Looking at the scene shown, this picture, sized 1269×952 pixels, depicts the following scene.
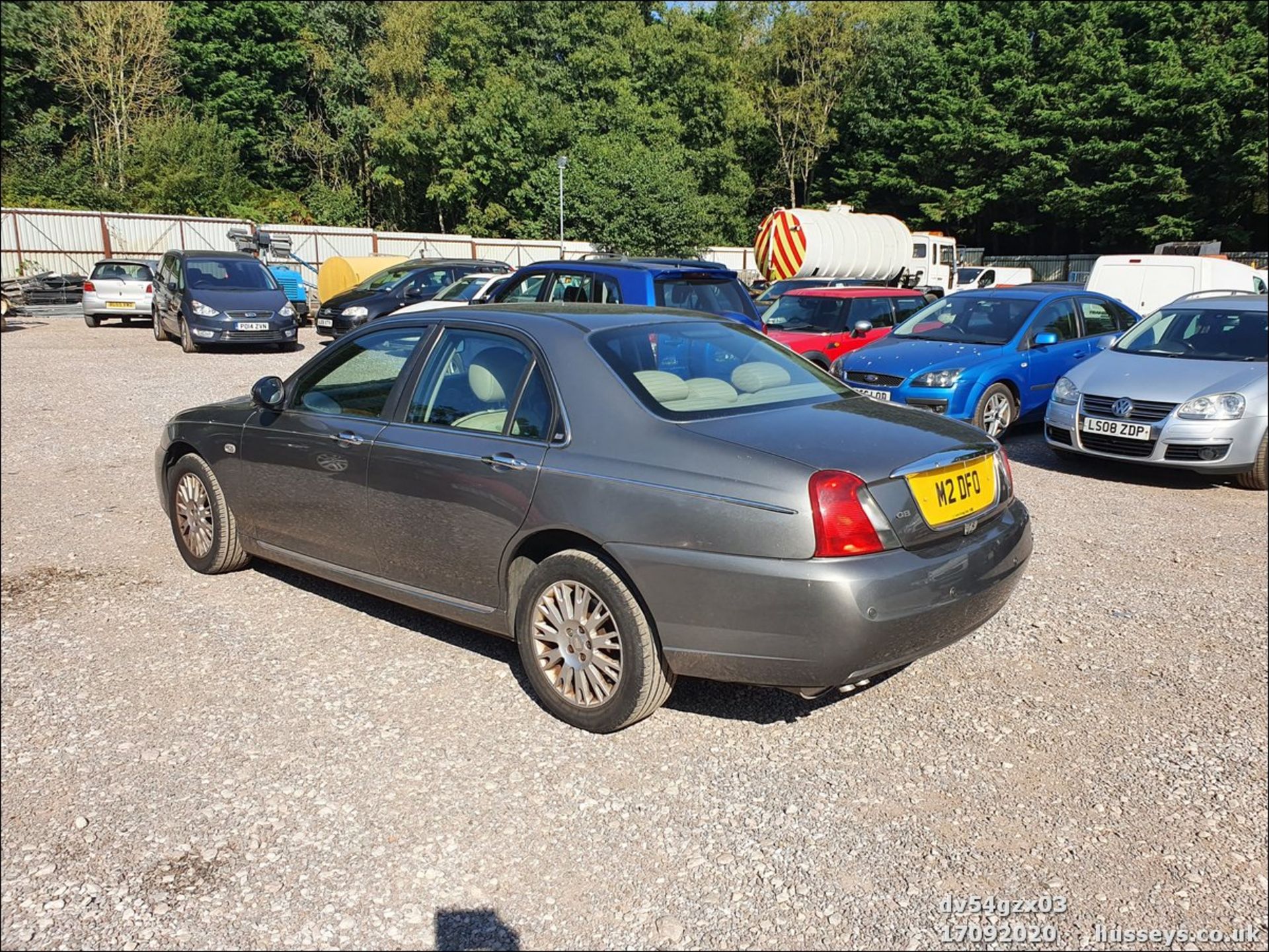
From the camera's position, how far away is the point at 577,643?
11.3 feet

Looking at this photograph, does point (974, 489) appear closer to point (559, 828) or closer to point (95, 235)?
point (559, 828)

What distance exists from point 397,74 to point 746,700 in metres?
46.0

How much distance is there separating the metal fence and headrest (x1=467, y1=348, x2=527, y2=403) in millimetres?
23247

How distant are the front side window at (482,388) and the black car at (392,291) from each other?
13.7 meters

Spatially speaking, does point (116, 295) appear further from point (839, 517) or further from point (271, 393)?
point (839, 517)

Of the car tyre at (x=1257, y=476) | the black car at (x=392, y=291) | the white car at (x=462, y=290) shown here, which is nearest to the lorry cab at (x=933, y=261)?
the black car at (x=392, y=291)

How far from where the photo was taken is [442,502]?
379cm

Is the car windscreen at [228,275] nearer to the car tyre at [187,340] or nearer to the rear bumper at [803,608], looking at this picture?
the car tyre at [187,340]

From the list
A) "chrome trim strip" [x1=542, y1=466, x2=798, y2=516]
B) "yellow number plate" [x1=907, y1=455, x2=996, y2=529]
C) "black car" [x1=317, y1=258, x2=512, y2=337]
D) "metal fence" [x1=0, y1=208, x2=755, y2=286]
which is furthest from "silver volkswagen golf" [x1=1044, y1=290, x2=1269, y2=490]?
"metal fence" [x1=0, y1=208, x2=755, y2=286]

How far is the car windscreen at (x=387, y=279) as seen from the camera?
1859 centimetres

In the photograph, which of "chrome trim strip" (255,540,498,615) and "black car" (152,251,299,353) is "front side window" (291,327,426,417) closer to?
"chrome trim strip" (255,540,498,615)

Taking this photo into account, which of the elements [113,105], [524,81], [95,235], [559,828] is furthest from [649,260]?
[524,81]

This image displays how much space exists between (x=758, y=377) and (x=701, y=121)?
4512 cm

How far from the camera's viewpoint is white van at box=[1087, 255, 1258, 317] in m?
13.5
